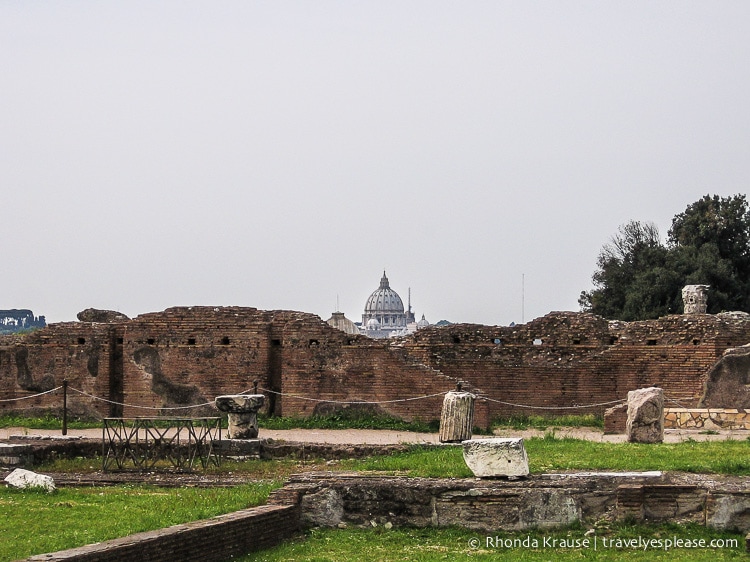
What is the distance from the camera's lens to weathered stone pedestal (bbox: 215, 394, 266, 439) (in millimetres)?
18391

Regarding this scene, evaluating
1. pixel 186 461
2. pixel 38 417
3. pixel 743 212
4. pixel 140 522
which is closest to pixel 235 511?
pixel 140 522

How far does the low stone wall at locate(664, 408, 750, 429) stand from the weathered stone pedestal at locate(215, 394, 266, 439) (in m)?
6.27

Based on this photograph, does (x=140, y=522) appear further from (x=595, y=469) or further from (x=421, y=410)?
(x=421, y=410)

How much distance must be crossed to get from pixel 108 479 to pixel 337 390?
8.15 metres

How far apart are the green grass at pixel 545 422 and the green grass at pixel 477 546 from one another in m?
9.37

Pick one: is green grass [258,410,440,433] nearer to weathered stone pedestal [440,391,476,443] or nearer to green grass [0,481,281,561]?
weathered stone pedestal [440,391,476,443]

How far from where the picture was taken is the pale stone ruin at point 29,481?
47.4ft

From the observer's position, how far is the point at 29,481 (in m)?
14.6

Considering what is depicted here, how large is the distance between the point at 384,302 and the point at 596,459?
529 feet

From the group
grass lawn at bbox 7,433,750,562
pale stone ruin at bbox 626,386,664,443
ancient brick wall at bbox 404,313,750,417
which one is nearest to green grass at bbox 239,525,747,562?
grass lawn at bbox 7,433,750,562

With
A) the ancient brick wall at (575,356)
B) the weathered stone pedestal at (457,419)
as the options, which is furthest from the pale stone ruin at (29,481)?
the ancient brick wall at (575,356)

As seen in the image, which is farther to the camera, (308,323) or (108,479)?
(308,323)

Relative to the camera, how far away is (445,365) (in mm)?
24078

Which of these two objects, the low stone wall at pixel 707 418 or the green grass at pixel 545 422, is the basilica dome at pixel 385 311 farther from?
the low stone wall at pixel 707 418
